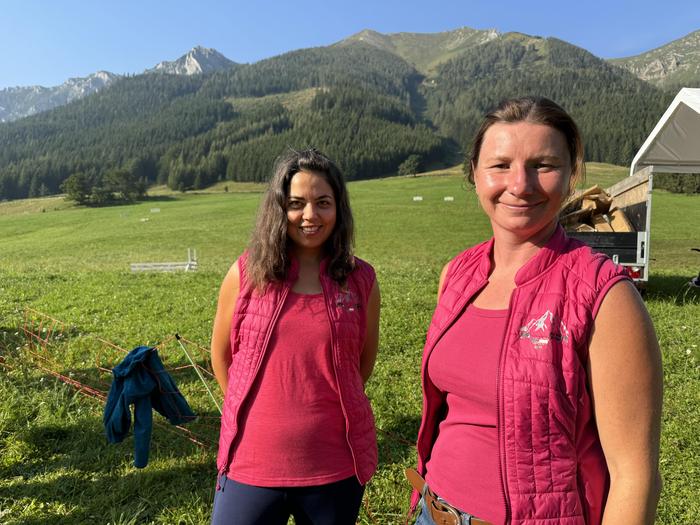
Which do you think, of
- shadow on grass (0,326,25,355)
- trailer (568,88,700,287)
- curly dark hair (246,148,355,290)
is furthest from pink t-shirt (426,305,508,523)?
trailer (568,88,700,287)

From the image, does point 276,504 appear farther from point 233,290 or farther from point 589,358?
point 589,358

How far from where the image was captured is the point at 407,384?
21.2 ft

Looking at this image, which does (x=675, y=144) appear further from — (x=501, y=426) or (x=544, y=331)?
(x=501, y=426)

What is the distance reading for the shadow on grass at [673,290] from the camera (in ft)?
35.0

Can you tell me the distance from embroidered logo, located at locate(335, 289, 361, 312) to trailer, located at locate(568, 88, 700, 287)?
8.72m

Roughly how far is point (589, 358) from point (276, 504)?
152 centimetres

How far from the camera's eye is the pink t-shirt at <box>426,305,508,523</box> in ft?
5.24

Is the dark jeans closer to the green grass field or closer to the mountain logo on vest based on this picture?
the mountain logo on vest

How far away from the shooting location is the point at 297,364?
7.52 feet

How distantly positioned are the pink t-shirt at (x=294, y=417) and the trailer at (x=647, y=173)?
8997 millimetres

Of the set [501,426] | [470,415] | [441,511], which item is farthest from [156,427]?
[501,426]

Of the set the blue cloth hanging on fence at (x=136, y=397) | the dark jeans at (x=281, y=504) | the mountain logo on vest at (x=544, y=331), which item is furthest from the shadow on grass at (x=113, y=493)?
the mountain logo on vest at (x=544, y=331)

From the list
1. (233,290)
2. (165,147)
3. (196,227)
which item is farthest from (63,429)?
(165,147)

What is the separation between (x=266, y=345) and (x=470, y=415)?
103cm
